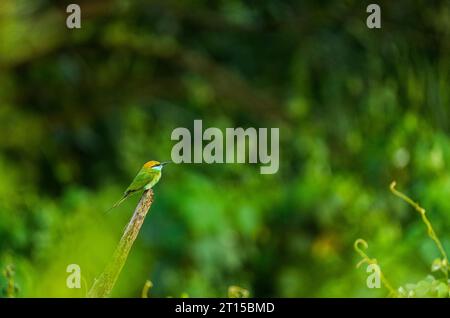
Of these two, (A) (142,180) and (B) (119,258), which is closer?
(B) (119,258)

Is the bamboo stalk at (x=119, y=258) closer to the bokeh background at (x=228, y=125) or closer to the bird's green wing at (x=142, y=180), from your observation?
the bird's green wing at (x=142, y=180)

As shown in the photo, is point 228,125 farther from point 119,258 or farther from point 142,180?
point 119,258

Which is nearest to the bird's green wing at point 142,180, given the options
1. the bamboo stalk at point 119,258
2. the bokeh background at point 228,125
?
the bamboo stalk at point 119,258

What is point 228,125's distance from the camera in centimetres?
479

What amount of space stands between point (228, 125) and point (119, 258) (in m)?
3.24

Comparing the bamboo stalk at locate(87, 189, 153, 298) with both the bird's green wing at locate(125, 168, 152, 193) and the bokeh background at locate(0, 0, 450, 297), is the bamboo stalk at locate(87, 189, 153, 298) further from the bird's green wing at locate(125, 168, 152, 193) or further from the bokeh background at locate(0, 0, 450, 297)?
the bokeh background at locate(0, 0, 450, 297)

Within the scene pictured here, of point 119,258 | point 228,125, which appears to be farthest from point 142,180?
point 228,125

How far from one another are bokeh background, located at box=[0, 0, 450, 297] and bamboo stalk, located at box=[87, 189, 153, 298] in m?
1.10

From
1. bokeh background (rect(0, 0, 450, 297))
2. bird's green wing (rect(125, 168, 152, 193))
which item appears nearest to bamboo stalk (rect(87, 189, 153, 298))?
bird's green wing (rect(125, 168, 152, 193))

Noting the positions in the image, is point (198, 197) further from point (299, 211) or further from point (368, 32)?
point (368, 32)

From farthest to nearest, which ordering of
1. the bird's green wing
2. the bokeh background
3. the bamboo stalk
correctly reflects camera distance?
the bokeh background, the bird's green wing, the bamboo stalk

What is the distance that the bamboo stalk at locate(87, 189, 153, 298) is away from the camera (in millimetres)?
1573

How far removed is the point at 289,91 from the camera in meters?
4.93
